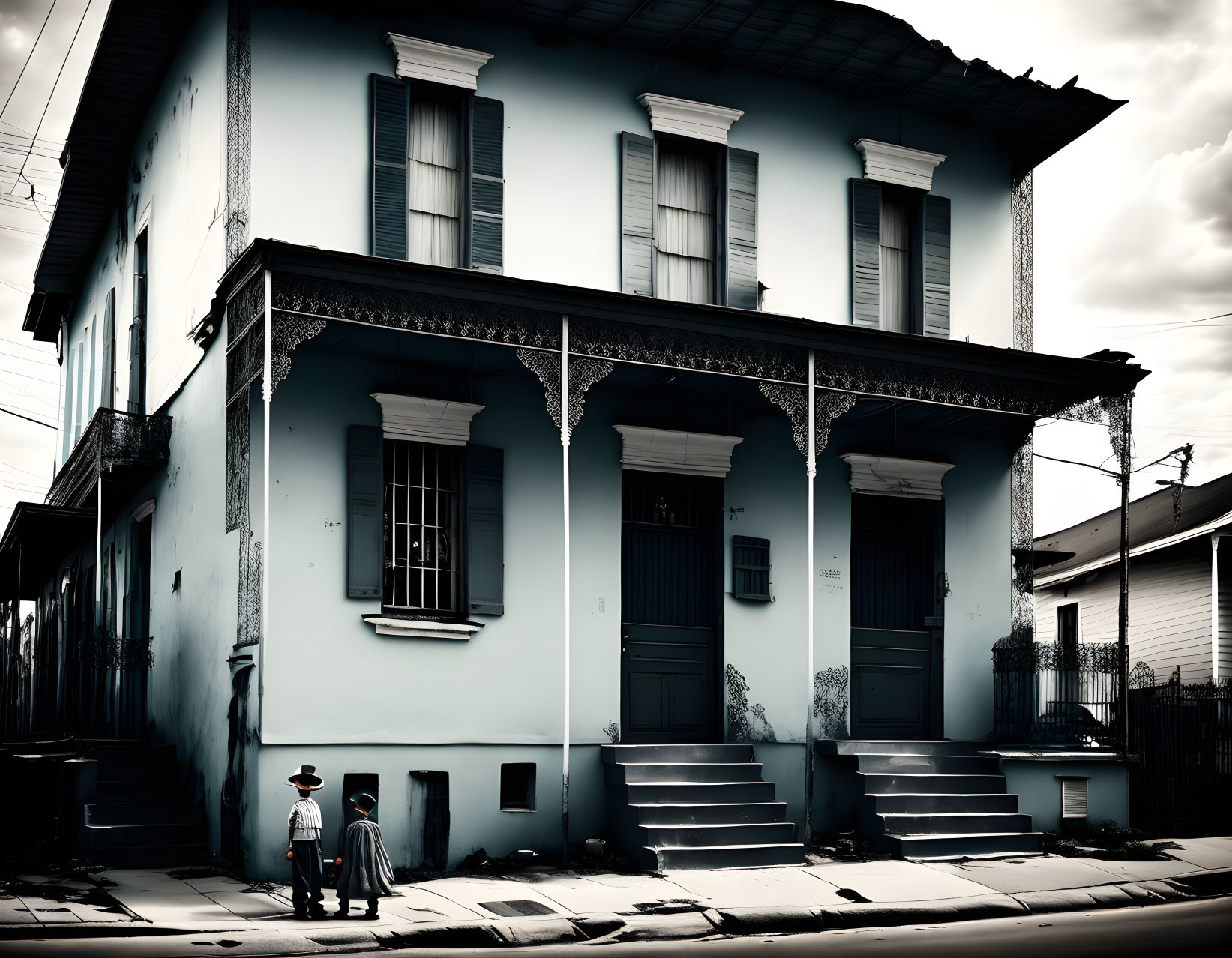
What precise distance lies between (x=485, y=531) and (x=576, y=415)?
61.3 inches

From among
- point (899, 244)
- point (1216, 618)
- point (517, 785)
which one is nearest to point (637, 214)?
point (899, 244)

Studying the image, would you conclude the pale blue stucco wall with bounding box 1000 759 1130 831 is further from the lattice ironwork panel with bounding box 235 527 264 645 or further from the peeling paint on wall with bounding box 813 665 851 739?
the lattice ironwork panel with bounding box 235 527 264 645

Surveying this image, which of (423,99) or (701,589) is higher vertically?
(423,99)

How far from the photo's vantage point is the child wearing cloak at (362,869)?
34.8ft

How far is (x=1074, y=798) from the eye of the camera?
15.4 meters

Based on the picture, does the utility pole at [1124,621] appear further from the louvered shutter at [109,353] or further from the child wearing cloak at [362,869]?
the louvered shutter at [109,353]

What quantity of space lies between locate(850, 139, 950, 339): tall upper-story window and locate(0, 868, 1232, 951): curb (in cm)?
694

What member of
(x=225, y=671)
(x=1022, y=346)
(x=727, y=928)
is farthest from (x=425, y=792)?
(x=1022, y=346)

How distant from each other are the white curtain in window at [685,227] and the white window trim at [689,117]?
1.07 feet

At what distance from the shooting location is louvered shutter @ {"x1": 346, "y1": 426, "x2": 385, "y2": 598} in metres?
13.3

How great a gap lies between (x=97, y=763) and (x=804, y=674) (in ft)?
24.6

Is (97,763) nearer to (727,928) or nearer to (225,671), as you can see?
(225,671)

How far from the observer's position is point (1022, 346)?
17812 mm

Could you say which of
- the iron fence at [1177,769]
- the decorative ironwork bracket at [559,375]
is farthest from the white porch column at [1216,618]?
the decorative ironwork bracket at [559,375]
